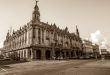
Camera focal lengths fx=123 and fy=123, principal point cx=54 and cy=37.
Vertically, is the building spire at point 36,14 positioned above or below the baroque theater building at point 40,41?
above

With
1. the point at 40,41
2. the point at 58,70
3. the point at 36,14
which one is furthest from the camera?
the point at 36,14

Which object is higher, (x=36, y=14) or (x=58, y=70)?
(x=36, y=14)

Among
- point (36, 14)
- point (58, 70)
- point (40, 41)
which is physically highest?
point (36, 14)

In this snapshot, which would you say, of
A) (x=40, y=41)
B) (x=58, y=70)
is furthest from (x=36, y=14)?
(x=58, y=70)

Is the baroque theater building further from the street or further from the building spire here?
the street

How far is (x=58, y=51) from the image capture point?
5388cm

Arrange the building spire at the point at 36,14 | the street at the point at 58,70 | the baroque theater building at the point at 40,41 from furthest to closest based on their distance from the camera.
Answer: the building spire at the point at 36,14
the baroque theater building at the point at 40,41
the street at the point at 58,70

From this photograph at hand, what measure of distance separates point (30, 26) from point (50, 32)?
9376mm

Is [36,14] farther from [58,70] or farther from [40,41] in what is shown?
[58,70]

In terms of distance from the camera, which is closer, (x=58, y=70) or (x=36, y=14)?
(x=58, y=70)

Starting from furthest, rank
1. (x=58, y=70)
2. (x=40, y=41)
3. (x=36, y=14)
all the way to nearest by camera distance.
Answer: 1. (x=36, y=14)
2. (x=40, y=41)
3. (x=58, y=70)

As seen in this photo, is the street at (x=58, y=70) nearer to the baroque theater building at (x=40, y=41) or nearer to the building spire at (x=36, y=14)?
the baroque theater building at (x=40, y=41)

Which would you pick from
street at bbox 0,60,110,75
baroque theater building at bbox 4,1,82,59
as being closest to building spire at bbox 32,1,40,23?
baroque theater building at bbox 4,1,82,59

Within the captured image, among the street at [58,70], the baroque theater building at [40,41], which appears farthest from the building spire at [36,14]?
the street at [58,70]
